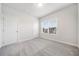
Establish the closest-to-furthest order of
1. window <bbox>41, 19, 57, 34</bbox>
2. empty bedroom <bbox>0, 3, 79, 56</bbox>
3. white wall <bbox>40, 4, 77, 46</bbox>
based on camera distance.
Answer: empty bedroom <bbox>0, 3, 79, 56</bbox> → white wall <bbox>40, 4, 77, 46</bbox> → window <bbox>41, 19, 57, 34</bbox>

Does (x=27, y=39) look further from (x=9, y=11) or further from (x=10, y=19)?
(x=9, y=11)

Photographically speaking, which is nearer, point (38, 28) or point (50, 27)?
point (50, 27)

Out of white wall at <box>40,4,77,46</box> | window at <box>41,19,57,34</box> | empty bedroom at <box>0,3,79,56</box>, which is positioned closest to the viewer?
empty bedroom at <box>0,3,79,56</box>

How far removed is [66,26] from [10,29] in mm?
2178

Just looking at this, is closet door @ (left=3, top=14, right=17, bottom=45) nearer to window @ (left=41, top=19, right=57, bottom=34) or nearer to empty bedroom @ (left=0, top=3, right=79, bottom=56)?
empty bedroom @ (left=0, top=3, right=79, bottom=56)

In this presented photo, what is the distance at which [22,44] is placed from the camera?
2.14m

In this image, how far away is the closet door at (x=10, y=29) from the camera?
6.10ft

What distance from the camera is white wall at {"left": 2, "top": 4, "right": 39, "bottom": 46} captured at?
6.11 ft

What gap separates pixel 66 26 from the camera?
2.19m

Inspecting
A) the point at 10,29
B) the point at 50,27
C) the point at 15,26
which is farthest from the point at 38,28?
the point at 10,29

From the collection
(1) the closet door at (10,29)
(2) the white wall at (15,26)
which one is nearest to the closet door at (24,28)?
(2) the white wall at (15,26)

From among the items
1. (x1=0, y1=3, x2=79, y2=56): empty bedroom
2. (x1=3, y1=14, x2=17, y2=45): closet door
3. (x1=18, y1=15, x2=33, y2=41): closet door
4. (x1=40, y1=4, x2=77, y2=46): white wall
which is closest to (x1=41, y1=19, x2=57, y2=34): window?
(x1=0, y1=3, x2=79, y2=56): empty bedroom

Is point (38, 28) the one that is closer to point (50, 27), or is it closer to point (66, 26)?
point (50, 27)

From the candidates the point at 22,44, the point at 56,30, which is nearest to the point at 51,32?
the point at 56,30
